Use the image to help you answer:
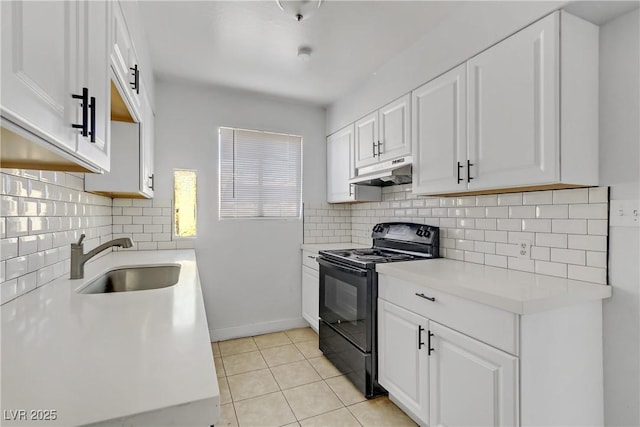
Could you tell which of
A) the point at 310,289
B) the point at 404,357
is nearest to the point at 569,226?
the point at 404,357

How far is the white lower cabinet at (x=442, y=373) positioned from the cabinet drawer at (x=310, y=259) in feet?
3.77

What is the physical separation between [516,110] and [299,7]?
1265 millimetres

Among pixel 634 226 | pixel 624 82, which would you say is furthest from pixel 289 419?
pixel 624 82

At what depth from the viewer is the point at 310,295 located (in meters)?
3.25

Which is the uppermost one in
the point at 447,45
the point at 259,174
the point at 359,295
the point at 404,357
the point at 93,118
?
the point at 447,45

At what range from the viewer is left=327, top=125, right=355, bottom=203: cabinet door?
3119mm

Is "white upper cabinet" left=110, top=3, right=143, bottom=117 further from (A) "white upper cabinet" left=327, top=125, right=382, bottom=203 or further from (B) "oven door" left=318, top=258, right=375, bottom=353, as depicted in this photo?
(A) "white upper cabinet" left=327, top=125, right=382, bottom=203

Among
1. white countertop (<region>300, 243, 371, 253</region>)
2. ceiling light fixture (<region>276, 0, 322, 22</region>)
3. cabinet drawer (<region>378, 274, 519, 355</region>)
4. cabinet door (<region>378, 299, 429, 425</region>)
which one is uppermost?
ceiling light fixture (<region>276, 0, 322, 22</region>)

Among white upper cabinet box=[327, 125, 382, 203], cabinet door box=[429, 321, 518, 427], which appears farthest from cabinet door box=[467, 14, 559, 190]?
white upper cabinet box=[327, 125, 382, 203]

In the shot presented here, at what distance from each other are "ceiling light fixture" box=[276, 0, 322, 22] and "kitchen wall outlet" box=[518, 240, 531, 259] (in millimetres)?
1755

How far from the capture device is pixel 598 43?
1533 millimetres

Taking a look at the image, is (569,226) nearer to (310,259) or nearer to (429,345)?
(429,345)

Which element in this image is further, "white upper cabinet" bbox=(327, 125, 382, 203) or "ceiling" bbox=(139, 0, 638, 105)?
"white upper cabinet" bbox=(327, 125, 382, 203)

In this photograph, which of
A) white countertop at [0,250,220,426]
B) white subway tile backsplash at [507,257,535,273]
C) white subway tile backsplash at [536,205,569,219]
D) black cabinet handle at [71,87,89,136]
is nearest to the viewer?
white countertop at [0,250,220,426]
